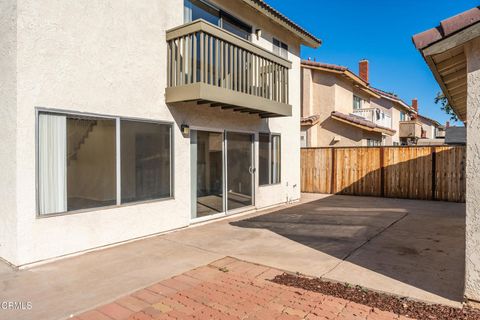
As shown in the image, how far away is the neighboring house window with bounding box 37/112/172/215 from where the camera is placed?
561 cm

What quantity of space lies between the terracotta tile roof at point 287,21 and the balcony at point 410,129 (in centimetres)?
1833

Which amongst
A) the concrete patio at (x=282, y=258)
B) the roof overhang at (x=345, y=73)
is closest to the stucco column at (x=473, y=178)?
the concrete patio at (x=282, y=258)

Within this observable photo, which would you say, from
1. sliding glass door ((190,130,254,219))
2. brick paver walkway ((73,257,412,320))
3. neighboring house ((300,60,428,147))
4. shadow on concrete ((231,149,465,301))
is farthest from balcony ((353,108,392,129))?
brick paver walkway ((73,257,412,320))

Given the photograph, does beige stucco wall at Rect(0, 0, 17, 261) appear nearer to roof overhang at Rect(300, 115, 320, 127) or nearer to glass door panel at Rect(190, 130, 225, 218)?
glass door panel at Rect(190, 130, 225, 218)

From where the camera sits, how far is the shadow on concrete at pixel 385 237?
500 cm

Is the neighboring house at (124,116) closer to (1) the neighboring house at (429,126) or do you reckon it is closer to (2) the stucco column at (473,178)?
(2) the stucco column at (473,178)

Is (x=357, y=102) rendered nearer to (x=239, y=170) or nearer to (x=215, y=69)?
(x=239, y=170)

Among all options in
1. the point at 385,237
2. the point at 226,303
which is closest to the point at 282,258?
the point at 226,303

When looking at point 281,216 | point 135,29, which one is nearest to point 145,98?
point 135,29

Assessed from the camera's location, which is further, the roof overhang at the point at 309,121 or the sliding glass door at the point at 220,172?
the roof overhang at the point at 309,121

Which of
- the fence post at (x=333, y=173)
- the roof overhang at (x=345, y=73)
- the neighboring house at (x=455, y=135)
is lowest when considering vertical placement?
the fence post at (x=333, y=173)

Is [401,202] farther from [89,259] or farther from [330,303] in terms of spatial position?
[89,259]

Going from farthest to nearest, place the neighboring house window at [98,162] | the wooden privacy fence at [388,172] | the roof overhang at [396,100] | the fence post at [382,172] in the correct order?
the roof overhang at [396,100], the fence post at [382,172], the wooden privacy fence at [388,172], the neighboring house window at [98,162]

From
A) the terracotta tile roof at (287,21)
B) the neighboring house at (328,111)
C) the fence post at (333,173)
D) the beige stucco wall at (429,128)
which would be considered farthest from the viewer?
the beige stucco wall at (429,128)
